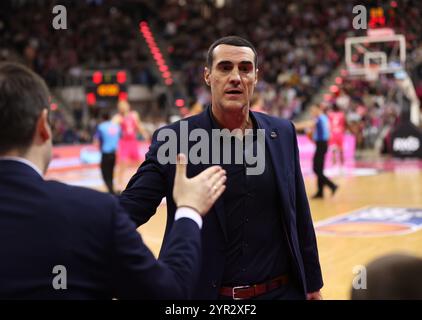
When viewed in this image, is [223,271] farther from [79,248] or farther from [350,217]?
[350,217]

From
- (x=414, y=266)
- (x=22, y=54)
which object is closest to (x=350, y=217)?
(x=414, y=266)

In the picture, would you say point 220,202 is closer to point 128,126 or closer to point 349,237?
point 349,237

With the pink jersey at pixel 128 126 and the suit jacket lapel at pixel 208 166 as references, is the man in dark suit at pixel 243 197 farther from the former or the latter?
the pink jersey at pixel 128 126

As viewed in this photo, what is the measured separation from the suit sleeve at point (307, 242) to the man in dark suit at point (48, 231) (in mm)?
1342

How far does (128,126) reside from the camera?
13.8 metres

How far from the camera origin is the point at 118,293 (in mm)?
1729

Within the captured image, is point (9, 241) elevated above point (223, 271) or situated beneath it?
elevated above

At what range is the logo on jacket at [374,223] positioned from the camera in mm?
8758

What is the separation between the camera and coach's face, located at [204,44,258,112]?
3037mm

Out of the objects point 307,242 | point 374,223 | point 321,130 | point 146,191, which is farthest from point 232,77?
point 321,130

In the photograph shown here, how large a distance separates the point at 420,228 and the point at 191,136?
6.76 meters

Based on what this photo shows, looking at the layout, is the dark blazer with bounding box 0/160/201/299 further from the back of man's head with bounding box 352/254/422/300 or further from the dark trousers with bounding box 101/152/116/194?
the dark trousers with bounding box 101/152/116/194

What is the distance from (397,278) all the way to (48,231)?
36.4 inches
